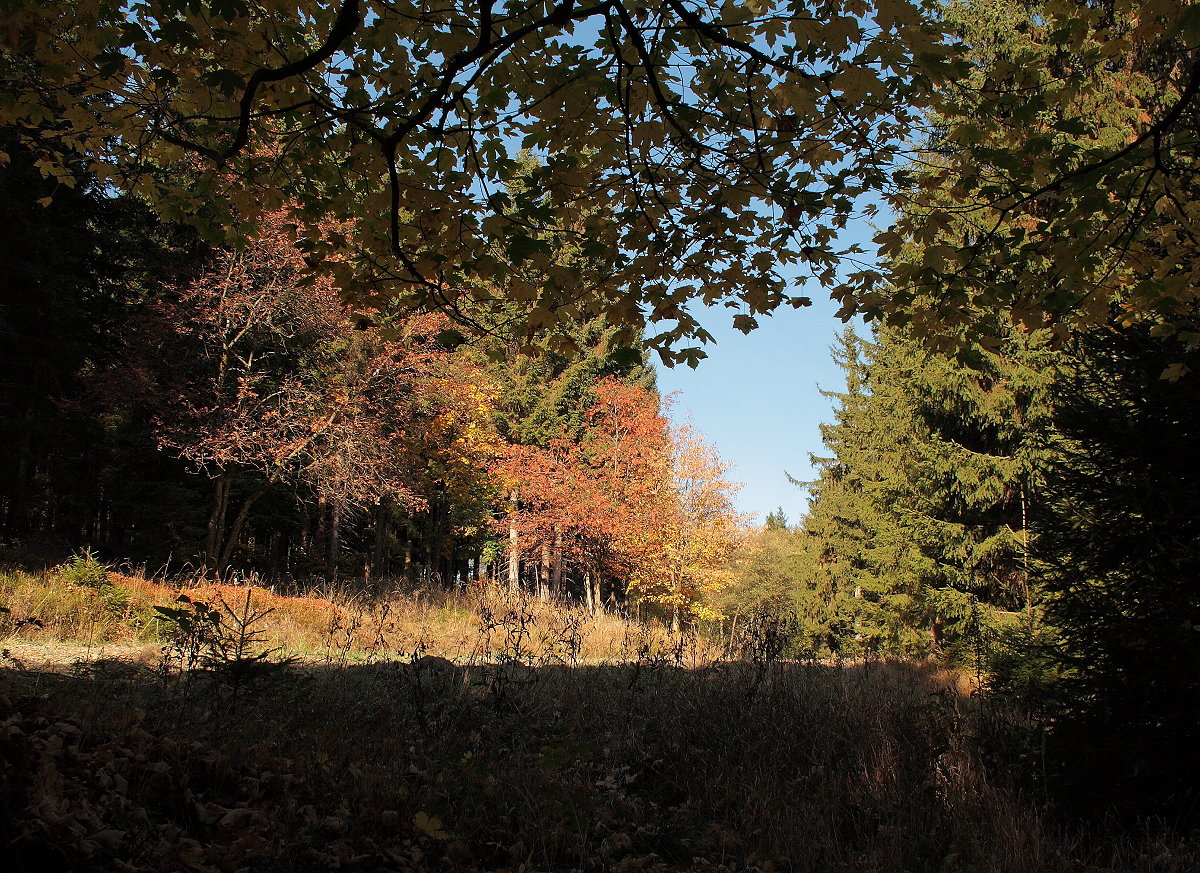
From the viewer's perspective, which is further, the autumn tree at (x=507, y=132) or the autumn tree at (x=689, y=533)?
the autumn tree at (x=689, y=533)

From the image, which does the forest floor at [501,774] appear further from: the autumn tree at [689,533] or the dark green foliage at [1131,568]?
the autumn tree at [689,533]

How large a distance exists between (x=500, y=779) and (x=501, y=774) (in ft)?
0.21

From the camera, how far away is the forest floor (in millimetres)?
2711

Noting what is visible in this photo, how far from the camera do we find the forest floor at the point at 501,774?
271 centimetres

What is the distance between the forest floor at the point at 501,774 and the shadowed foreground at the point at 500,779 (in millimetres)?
15

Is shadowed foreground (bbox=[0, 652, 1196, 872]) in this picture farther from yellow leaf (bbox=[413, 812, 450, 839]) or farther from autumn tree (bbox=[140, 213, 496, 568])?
autumn tree (bbox=[140, 213, 496, 568])

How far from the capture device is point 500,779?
404 centimetres

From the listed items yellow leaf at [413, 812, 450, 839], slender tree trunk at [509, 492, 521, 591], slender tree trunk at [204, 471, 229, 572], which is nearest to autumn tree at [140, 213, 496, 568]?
slender tree trunk at [204, 471, 229, 572]

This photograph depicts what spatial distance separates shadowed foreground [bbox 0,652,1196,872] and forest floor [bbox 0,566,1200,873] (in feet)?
0.05

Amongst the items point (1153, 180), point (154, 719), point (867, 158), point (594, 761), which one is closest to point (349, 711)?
point (154, 719)

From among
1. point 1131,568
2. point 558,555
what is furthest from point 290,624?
point 558,555

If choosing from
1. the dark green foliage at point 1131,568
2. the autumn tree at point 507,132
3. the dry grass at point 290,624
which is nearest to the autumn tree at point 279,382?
the dry grass at point 290,624

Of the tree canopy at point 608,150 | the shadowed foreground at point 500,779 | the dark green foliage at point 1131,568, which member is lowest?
the shadowed foreground at point 500,779

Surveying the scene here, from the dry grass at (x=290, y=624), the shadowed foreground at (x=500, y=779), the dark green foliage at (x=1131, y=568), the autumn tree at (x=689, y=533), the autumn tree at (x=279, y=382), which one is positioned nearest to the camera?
the shadowed foreground at (x=500, y=779)
